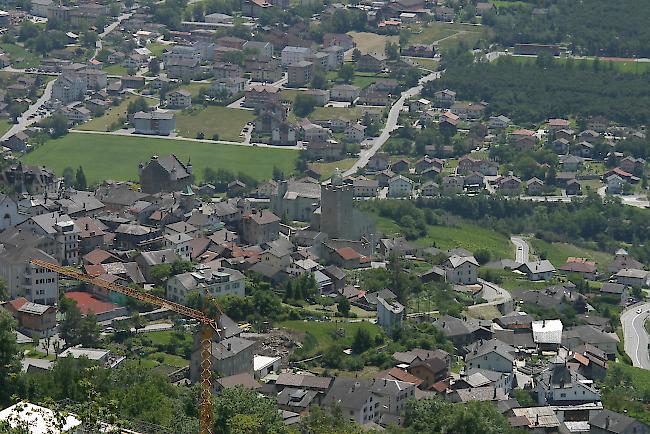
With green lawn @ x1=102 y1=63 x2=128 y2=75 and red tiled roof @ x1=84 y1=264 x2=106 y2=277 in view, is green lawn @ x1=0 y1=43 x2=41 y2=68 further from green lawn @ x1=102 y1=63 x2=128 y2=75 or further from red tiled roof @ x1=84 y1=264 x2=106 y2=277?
red tiled roof @ x1=84 y1=264 x2=106 y2=277

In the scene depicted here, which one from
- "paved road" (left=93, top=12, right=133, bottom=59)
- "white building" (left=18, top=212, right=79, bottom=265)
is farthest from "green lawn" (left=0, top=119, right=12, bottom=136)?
"white building" (left=18, top=212, right=79, bottom=265)

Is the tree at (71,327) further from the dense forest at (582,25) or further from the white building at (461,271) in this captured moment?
the dense forest at (582,25)

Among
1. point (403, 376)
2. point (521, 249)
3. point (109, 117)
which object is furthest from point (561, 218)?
point (403, 376)

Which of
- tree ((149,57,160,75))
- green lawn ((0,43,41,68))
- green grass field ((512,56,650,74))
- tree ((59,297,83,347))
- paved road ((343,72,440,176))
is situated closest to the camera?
tree ((59,297,83,347))

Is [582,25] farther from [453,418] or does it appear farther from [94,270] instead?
[453,418]

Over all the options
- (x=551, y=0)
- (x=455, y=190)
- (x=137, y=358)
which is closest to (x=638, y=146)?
(x=455, y=190)

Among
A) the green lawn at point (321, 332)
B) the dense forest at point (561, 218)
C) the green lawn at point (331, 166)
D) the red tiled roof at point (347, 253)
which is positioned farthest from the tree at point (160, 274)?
the green lawn at point (331, 166)

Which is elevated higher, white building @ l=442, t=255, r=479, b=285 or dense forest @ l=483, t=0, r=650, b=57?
white building @ l=442, t=255, r=479, b=285
